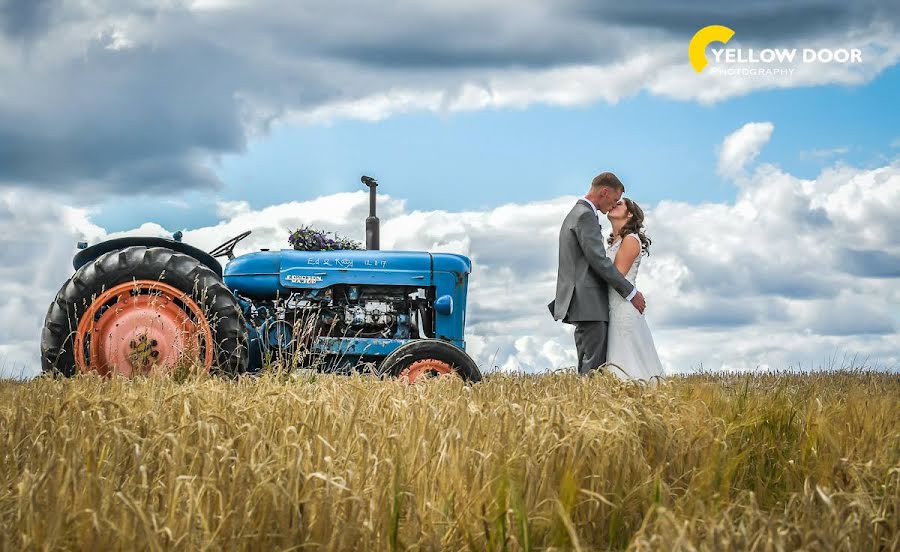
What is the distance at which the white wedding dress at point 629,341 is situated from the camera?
6.74 metres

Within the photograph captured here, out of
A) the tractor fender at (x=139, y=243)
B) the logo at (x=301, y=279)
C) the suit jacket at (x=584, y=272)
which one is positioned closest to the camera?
the suit jacket at (x=584, y=272)

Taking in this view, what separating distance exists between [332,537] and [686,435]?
84.3 inches

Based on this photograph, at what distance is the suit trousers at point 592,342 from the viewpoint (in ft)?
22.4

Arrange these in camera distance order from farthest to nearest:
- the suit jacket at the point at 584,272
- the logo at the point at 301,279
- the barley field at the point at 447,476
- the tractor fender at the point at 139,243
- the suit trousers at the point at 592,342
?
1. the logo at the point at 301,279
2. the tractor fender at the point at 139,243
3. the suit trousers at the point at 592,342
4. the suit jacket at the point at 584,272
5. the barley field at the point at 447,476

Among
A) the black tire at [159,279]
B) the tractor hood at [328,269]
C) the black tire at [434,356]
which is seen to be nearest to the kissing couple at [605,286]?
the black tire at [434,356]

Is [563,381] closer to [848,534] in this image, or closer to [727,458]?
[727,458]

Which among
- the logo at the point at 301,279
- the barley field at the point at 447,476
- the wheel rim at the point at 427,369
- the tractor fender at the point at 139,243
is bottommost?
the barley field at the point at 447,476

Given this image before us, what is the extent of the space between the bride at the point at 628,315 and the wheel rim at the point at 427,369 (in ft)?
3.89

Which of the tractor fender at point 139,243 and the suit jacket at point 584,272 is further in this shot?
the tractor fender at point 139,243

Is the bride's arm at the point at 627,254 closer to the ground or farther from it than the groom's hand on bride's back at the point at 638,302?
farther from it

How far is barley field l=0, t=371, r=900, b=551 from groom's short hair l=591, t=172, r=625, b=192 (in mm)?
2338

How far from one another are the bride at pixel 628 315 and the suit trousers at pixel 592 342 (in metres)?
0.05

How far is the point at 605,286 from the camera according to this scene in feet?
22.6

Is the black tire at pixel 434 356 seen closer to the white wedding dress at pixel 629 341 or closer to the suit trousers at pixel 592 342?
the suit trousers at pixel 592 342
